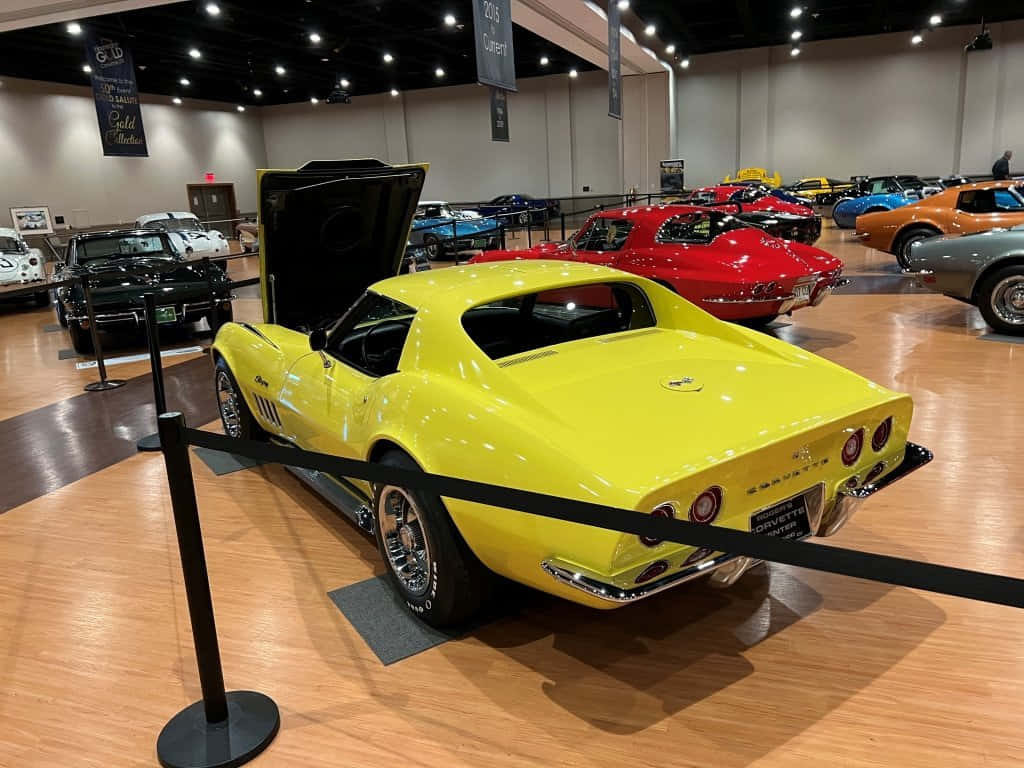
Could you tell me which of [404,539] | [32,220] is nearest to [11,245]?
[32,220]

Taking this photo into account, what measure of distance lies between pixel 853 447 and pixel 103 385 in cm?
715

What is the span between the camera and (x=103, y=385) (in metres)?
7.45

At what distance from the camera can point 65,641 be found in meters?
3.12

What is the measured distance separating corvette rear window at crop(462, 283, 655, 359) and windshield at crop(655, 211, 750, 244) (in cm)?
430

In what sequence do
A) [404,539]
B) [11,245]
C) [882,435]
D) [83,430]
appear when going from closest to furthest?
[882,435] < [404,539] < [83,430] < [11,245]

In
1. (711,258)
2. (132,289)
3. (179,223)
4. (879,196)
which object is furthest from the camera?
(179,223)

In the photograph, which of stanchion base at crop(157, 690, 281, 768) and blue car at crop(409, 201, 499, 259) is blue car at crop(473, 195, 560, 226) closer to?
blue car at crop(409, 201, 499, 259)

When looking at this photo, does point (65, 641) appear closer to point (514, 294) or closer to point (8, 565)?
point (8, 565)

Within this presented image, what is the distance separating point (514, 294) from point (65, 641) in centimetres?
241

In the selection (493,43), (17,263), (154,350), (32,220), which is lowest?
(154,350)

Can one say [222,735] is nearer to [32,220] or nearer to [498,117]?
[498,117]

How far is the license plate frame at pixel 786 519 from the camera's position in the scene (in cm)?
252

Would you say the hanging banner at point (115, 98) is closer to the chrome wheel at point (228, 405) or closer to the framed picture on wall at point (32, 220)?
the framed picture on wall at point (32, 220)

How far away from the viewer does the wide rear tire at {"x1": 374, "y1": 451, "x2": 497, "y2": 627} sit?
273 cm
